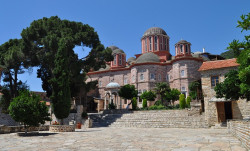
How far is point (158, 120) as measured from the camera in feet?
62.0

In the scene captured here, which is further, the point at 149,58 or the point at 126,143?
the point at 149,58

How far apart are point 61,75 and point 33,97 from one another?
10.5 ft

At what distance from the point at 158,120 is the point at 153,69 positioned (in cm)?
1422

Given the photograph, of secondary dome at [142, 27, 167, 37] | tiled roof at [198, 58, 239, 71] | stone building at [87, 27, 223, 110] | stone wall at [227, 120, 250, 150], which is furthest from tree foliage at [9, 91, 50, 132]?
secondary dome at [142, 27, 167, 37]

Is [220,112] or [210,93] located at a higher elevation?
[210,93]

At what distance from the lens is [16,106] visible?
37.4ft

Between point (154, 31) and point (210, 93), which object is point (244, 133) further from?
point (154, 31)

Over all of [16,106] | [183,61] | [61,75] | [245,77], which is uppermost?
[183,61]

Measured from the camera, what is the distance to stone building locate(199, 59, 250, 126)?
16594 millimetres

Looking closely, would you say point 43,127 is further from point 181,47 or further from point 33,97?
point 181,47

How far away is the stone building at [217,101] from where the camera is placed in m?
16.6

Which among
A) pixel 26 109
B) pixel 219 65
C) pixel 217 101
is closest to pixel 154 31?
pixel 219 65

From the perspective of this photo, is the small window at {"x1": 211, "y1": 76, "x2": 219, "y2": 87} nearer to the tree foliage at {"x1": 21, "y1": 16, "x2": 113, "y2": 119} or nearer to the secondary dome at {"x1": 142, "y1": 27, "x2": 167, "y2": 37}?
the tree foliage at {"x1": 21, "y1": 16, "x2": 113, "y2": 119}

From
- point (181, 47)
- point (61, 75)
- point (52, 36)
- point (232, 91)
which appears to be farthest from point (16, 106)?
point (181, 47)
